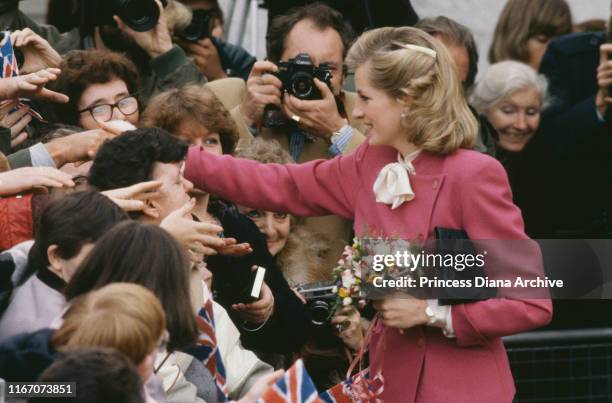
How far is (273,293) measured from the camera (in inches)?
193

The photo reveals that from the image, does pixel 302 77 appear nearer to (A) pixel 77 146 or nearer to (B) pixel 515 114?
(A) pixel 77 146

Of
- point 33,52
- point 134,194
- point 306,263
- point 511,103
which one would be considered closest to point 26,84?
point 33,52

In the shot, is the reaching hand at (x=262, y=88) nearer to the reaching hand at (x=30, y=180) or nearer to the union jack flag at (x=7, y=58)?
the union jack flag at (x=7, y=58)

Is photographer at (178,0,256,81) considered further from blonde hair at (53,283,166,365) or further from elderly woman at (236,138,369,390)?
blonde hair at (53,283,166,365)

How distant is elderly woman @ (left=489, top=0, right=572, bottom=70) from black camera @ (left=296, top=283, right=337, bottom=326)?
106 inches

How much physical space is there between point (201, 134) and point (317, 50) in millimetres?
939

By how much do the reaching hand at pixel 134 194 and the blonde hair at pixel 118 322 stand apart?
0.87 metres

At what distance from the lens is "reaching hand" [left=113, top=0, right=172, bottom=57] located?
585 cm

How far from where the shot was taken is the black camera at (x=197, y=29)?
6.50 metres

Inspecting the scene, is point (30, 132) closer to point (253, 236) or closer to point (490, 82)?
point (253, 236)

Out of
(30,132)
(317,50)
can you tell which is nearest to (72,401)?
(30,132)

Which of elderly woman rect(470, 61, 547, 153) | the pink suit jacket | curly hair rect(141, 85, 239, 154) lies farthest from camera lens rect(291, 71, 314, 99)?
elderly woman rect(470, 61, 547, 153)

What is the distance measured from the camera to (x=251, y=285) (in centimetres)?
478

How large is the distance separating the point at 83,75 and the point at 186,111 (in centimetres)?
48
